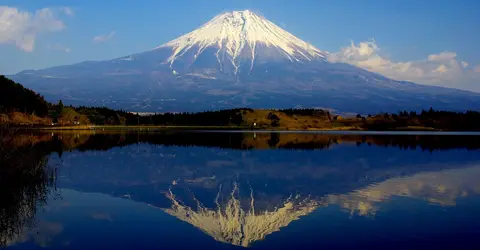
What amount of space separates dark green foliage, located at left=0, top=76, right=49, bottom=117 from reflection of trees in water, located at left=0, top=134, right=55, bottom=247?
3171 inches

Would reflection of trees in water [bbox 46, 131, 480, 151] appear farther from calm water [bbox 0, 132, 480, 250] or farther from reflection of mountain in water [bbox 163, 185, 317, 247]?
reflection of mountain in water [bbox 163, 185, 317, 247]

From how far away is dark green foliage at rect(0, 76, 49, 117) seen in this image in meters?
99.2

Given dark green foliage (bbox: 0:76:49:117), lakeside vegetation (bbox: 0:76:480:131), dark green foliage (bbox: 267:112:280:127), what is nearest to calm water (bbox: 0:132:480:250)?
dark green foliage (bbox: 0:76:49:117)

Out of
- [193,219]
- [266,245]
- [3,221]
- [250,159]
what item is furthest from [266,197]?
[250,159]

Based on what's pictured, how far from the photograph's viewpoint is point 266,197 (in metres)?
19.8

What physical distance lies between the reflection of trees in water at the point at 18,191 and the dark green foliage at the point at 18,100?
264 feet

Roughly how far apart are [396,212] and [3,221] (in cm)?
1135

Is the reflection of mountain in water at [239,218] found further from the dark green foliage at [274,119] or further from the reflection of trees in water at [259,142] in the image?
the dark green foliage at [274,119]

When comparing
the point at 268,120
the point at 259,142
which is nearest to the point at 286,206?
the point at 259,142

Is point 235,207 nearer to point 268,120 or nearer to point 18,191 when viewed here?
point 18,191

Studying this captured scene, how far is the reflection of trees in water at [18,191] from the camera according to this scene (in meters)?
13.5

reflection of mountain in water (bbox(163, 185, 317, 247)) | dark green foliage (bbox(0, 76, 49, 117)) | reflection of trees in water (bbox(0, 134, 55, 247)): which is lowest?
reflection of mountain in water (bbox(163, 185, 317, 247))

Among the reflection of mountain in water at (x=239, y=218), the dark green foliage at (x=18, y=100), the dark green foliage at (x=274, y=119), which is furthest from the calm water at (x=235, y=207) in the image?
the dark green foliage at (x=274, y=119)

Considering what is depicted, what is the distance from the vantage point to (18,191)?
18.1 metres
